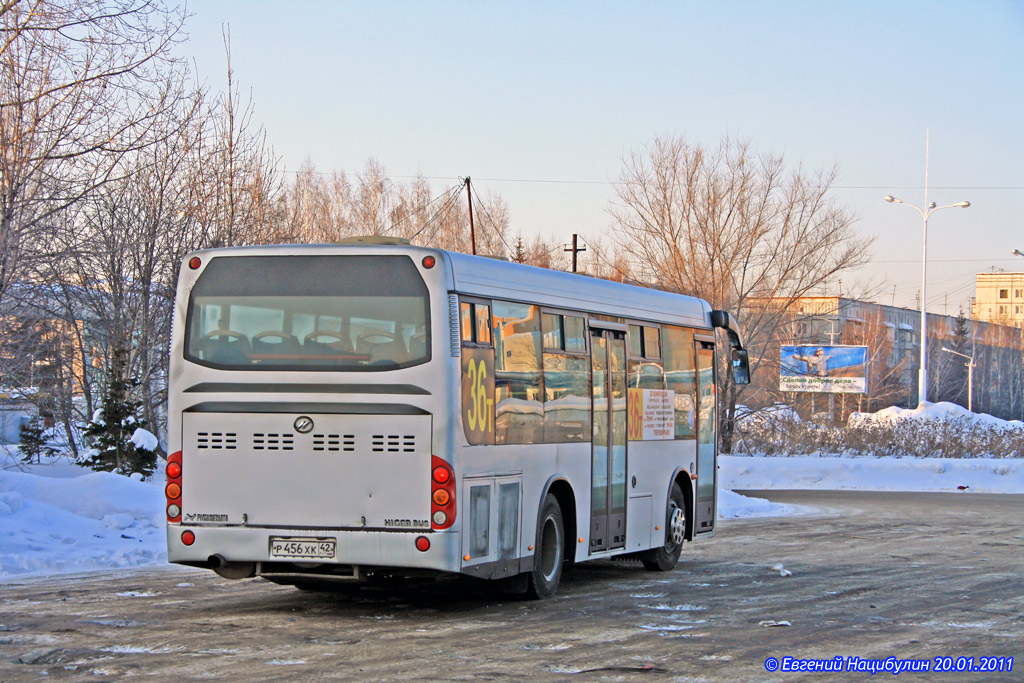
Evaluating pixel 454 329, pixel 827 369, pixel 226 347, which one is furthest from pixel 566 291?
pixel 827 369

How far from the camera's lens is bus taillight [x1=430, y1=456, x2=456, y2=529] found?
9.21 m

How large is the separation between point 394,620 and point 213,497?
65.1 inches

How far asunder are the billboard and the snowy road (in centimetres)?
4194

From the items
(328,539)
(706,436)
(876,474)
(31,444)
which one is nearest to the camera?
(328,539)

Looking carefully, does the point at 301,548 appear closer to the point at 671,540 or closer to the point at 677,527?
the point at 671,540

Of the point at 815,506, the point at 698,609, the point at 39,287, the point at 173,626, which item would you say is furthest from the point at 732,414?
the point at 173,626

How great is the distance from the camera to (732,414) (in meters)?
38.3

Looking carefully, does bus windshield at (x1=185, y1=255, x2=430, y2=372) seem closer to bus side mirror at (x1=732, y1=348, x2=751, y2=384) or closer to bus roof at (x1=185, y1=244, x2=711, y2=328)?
bus roof at (x1=185, y1=244, x2=711, y2=328)

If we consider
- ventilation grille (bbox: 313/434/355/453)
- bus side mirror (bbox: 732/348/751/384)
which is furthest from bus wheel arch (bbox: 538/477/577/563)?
bus side mirror (bbox: 732/348/751/384)

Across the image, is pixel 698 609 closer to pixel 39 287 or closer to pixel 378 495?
pixel 378 495

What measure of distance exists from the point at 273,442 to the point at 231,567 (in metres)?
1.03

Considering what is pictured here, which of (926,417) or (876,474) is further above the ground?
(926,417)

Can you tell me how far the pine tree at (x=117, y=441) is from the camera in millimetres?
20969

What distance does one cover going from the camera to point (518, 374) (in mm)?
10469
